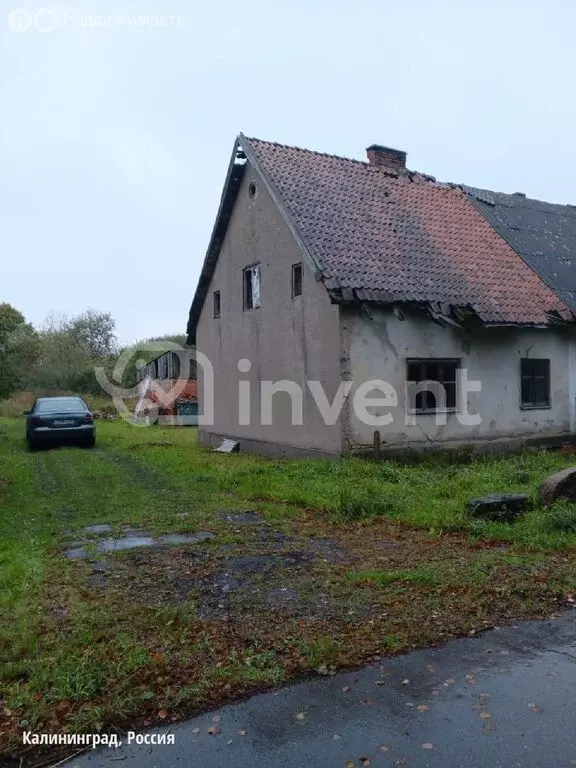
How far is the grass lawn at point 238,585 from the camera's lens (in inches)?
146

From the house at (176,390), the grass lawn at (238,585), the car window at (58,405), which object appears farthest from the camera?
the house at (176,390)

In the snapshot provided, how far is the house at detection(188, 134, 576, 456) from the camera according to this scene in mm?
12398

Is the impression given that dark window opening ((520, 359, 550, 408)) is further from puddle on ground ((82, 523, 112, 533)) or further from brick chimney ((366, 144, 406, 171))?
puddle on ground ((82, 523, 112, 533))

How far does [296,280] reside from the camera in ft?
45.4

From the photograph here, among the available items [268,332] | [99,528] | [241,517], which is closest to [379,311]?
[268,332]

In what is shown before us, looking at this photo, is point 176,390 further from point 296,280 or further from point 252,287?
point 296,280

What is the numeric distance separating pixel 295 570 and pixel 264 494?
13.2 ft

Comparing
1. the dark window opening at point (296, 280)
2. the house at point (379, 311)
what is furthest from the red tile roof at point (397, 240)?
the dark window opening at point (296, 280)

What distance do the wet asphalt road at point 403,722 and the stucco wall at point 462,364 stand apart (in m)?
8.28

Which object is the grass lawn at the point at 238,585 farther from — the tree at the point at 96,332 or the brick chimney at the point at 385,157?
the tree at the point at 96,332

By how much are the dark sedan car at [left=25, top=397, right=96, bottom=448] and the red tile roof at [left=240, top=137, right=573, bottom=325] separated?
8254 millimetres

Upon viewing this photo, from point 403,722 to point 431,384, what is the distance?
1019cm

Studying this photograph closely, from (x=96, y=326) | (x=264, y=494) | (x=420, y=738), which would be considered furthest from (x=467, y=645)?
(x=96, y=326)

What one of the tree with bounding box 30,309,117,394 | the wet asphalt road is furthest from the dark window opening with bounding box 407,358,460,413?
the tree with bounding box 30,309,117,394
